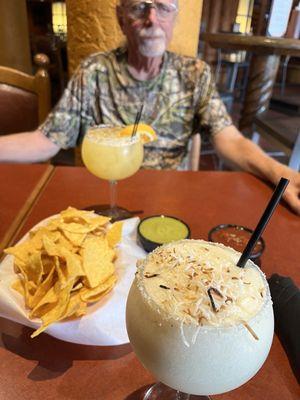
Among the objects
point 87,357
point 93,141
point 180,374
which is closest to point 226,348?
point 180,374

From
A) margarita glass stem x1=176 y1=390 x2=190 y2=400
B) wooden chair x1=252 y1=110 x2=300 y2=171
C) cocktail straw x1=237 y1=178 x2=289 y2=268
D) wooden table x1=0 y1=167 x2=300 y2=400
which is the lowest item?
wooden chair x1=252 y1=110 x2=300 y2=171

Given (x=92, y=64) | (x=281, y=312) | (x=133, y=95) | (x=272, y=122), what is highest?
(x=92, y=64)

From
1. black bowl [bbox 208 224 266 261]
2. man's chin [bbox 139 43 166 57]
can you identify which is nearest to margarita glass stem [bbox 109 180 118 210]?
black bowl [bbox 208 224 266 261]

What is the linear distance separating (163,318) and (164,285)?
0.16 ft

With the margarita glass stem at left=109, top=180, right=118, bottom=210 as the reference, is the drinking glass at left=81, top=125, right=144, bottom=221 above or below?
above

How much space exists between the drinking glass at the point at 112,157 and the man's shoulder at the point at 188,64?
83 centimetres

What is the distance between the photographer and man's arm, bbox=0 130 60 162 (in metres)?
1.44

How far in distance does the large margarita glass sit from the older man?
1.17 meters

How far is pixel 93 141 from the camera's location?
41.7 inches

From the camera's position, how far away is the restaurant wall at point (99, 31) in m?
1.85

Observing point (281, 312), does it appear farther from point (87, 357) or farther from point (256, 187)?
point (256, 187)

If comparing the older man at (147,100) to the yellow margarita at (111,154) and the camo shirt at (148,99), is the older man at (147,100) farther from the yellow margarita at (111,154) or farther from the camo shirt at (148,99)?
the yellow margarita at (111,154)

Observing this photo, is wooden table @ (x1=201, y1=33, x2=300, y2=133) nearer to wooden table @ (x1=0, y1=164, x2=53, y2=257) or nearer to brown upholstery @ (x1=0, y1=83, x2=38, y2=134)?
wooden table @ (x1=0, y1=164, x2=53, y2=257)

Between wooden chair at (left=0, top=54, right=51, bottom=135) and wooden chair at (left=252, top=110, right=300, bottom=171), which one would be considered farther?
wooden chair at (left=252, top=110, right=300, bottom=171)
